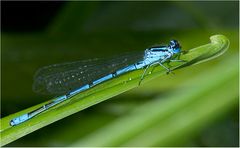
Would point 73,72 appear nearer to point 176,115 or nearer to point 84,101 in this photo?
point 176,115

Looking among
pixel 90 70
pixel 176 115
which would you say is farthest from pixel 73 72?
pixel 176 115

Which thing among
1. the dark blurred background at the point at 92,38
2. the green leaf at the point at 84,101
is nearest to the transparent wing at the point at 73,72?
the dark blurred background at the point at 92,38

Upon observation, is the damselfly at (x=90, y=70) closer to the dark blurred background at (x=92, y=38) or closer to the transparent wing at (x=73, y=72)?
the transparent wing at (x=73, y=72)

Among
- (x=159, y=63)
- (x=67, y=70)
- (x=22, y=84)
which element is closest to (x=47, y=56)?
(x=22, y=84)

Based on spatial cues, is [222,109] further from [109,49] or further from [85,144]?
[109,49]

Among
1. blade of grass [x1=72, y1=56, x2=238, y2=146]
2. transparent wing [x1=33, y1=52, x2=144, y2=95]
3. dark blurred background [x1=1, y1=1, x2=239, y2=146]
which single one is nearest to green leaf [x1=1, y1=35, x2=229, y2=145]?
blade of grass [x1=72, y1=56, x2=238, y2=146]

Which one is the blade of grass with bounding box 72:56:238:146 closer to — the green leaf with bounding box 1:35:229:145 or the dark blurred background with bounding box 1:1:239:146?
the green leaf with bounding box 1:35:229:145
